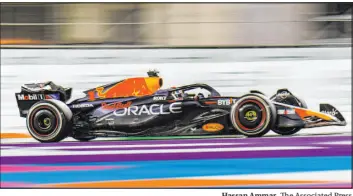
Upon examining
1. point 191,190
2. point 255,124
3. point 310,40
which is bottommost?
point 191,190

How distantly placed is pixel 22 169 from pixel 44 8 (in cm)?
143

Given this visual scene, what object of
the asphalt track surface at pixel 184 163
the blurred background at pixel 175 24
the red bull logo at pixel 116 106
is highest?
the blurred background at pixel 175 24

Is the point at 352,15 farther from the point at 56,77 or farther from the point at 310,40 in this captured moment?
the point at 56,77

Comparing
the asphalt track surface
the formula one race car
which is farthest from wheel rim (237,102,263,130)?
the asphalt track surface

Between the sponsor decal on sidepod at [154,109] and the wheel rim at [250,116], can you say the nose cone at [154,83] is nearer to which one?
the sponsor decal on sidepod at [154,109]

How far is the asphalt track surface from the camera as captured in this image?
16.5 feet

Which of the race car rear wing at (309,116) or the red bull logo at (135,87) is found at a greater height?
the red bull logo at (135,87)

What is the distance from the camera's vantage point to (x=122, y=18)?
17.0 ft

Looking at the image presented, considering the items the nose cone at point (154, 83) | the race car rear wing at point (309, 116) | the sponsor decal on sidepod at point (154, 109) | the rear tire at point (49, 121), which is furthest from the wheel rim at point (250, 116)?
the rear tire at point (49, 121)

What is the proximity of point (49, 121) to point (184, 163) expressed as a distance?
1.26m

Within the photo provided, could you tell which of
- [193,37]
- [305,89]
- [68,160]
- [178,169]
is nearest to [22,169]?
[68,160]

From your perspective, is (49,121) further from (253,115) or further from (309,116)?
(309,116)

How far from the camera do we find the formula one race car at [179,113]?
512 cm

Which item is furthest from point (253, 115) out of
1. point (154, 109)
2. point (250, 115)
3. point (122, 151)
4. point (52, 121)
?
point (52, 121)
